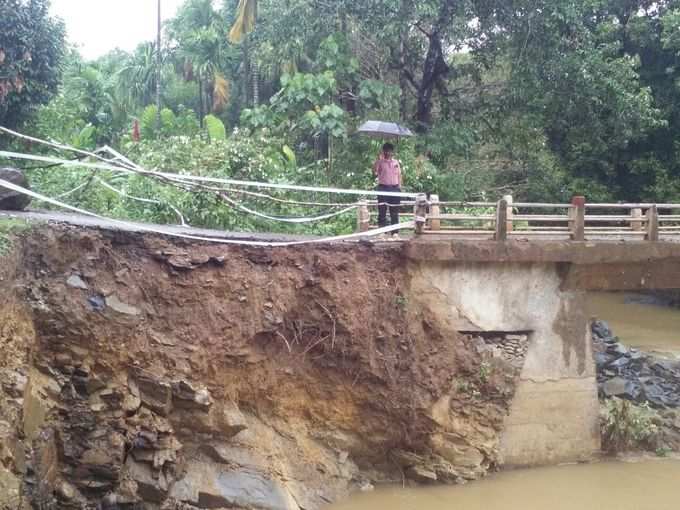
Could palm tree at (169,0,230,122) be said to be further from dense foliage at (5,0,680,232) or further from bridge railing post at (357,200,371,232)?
bridge railing post at (357,200,371,232)

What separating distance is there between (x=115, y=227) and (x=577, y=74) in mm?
10829

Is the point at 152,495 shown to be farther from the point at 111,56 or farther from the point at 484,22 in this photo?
the point at 111,56

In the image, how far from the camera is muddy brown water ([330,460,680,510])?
10070 millimetres

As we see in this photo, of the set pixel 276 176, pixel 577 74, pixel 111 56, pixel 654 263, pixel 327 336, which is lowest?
pixel 327 336

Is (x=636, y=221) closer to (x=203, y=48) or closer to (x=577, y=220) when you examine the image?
(x=577, y=220)

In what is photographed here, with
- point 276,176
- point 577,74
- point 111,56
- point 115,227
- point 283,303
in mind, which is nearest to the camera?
point 115,227

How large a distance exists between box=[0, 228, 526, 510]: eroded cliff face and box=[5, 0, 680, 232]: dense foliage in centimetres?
333

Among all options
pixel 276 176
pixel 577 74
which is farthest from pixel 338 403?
pixel 577 74

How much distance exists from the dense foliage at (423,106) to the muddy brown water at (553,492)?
16.6 feet

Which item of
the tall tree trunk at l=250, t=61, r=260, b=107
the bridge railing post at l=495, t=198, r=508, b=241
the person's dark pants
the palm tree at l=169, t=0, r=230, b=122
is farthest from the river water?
the palm tree at l=169, t=0, r=230, b=122

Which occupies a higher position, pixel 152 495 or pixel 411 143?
pixel 411 143

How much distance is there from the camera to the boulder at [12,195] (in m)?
9.48

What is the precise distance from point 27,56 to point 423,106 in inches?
346

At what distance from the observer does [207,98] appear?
95.9 feet
